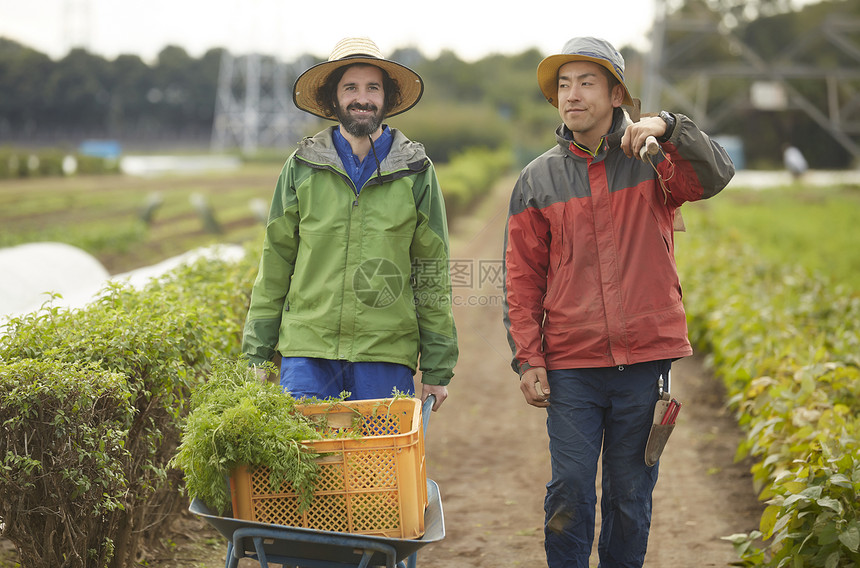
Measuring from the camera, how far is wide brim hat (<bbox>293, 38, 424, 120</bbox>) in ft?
11.2

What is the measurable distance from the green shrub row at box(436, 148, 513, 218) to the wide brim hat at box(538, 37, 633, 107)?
1417 cm

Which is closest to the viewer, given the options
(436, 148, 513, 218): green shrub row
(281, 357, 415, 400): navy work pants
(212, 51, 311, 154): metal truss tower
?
(281, 357, 415, 400): navy work pants

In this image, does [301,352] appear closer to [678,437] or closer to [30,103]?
[678,437]

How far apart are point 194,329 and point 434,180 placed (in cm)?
123

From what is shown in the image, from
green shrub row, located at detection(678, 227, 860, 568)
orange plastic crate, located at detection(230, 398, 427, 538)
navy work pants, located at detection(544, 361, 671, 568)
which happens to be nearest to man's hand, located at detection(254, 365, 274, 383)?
orange plastic crate, located at detection(230, 398, 427, 538)

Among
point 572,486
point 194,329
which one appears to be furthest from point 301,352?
point 572,486

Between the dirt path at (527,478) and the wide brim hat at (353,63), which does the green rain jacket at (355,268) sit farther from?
the dirt path at (527,478)

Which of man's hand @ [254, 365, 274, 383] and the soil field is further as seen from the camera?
the soil field

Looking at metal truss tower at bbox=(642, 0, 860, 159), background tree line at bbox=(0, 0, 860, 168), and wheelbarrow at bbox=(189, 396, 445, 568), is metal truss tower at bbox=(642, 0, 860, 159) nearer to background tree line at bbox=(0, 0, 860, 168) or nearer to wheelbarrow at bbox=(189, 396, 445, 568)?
background tree line at bbox=(0, 0, 860, 168)

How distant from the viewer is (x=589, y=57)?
3.12 m

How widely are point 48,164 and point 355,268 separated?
26.2 meters

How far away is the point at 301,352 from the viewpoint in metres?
3.29

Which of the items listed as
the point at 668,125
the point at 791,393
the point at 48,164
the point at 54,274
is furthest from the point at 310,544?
the point at 48,164

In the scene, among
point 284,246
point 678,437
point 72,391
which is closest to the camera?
point 72,391
